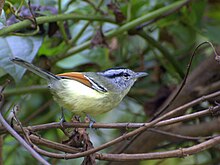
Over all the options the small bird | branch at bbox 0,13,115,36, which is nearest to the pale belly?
the small bird

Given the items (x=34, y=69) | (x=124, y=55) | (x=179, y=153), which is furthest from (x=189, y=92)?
(x=179, y=153)

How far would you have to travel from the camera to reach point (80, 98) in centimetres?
221

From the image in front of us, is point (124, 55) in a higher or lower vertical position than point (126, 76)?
higher

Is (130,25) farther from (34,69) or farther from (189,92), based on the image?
(34,69)

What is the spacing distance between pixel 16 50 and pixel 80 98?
0.39 metres

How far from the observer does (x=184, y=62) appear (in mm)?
3145

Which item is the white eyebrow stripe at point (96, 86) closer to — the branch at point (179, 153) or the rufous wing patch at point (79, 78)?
the rufous wing patch at point (79, 78)

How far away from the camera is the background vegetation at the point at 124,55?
247 cm

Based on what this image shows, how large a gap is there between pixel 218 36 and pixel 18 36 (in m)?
1.13

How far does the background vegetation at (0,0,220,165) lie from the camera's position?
2.47 m

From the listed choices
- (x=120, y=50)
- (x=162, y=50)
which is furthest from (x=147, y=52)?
(x=162, y=50)

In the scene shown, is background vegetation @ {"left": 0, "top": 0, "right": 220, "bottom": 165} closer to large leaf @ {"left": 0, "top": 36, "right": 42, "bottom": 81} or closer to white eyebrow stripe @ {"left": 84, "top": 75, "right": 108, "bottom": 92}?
large leaf @ {"left": 0, "top": 36, "right": 42, "bottom": 81}

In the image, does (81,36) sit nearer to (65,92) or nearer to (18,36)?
(18,36)

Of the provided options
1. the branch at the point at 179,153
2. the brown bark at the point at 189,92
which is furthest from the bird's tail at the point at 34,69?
the brown bark at the point at 189,92
